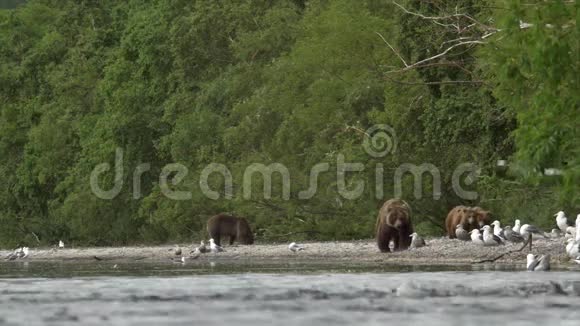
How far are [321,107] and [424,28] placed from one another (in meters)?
11.5

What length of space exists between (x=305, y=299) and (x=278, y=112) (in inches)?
1392

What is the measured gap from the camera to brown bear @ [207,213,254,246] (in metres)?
46.7

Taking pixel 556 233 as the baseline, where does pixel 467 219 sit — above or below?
above

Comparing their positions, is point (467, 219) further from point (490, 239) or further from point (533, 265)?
point (533, 265)

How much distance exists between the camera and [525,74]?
2398 cm

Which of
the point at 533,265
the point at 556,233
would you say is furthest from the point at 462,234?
the point at 533,265

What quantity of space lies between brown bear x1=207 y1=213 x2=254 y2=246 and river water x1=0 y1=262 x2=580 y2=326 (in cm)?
2146

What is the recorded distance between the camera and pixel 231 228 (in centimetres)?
4703

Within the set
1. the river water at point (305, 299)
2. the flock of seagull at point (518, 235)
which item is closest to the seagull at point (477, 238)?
the flock of seagull at point (518, 235)

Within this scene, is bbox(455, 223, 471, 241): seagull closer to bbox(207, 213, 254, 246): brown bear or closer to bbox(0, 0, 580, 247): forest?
bbox(0, 0, 580, 247): forest

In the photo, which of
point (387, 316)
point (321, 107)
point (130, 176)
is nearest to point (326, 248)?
point (321, 107)

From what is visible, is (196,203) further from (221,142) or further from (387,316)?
(387,316)

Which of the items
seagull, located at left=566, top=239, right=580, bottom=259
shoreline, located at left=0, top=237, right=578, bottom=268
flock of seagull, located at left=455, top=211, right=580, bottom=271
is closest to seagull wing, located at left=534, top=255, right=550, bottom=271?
Answer: shoreline, located at left=0, top=237, right=578, bottom=268

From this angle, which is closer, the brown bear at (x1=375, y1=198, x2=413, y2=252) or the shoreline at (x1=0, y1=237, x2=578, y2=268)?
the shoreline at (x1=0, y1=237, x2=578, y2=268)
